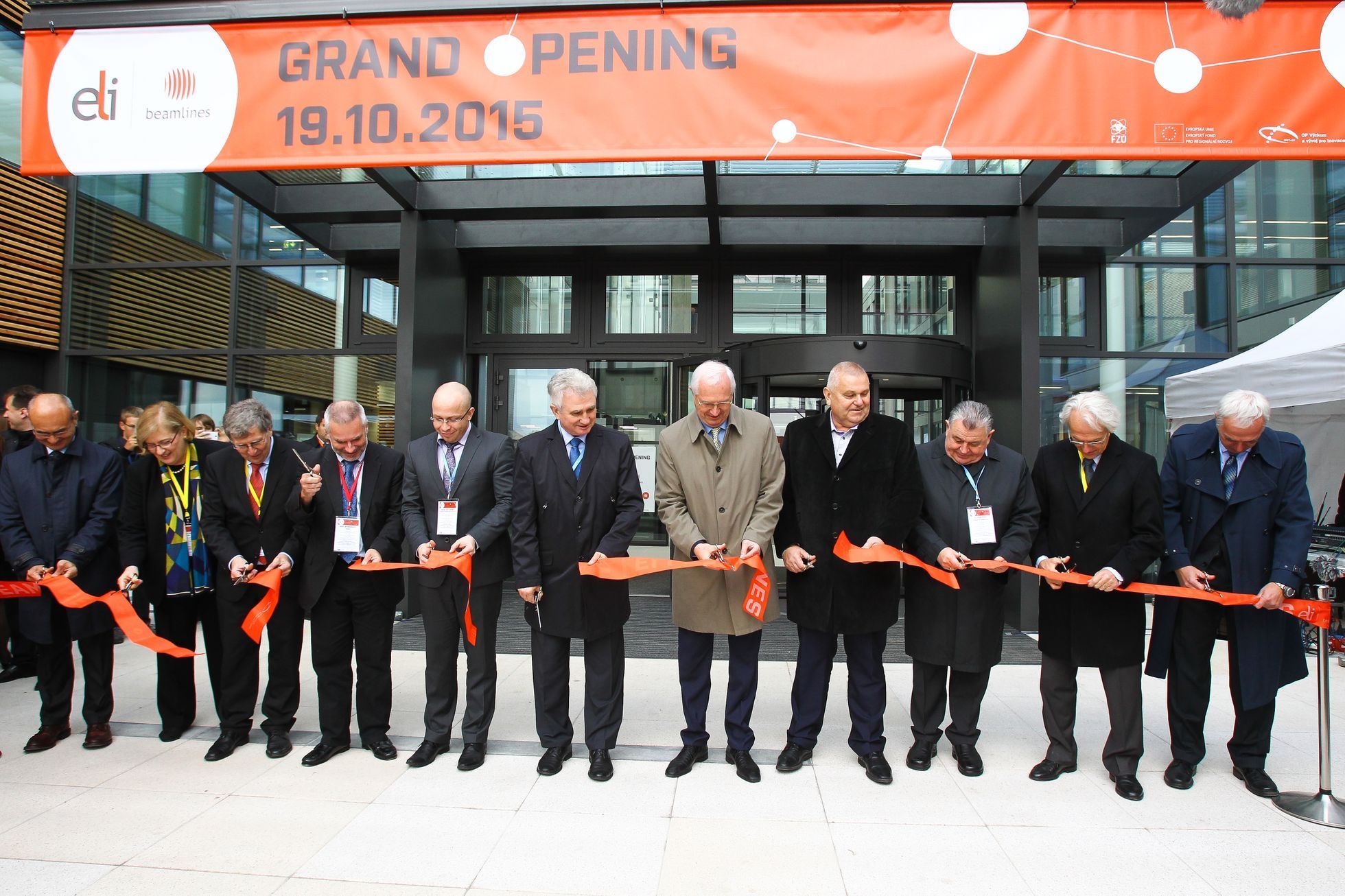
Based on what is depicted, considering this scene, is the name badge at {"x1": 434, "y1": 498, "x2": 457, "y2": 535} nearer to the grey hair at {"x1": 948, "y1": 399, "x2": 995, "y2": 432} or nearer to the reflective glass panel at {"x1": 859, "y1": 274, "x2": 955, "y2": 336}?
the grey hair at {"x1": 948, "y1": 399, "x2": 995, "y2": 432}

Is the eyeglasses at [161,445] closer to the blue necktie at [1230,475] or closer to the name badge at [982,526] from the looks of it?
the name badge at [982,526]

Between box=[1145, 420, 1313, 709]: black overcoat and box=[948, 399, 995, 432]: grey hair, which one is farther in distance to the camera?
box=[948, 399, 995, 432]: grey hair

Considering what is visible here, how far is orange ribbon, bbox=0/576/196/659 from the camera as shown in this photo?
141 inches

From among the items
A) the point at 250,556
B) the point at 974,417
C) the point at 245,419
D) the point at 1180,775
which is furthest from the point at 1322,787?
the point at 245,419

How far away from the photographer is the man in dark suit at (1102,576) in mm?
3330

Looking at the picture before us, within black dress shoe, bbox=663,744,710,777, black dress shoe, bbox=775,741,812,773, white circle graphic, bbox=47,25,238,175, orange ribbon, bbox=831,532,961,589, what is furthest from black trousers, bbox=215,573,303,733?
orange ribbon, bbox=831,532,961,589

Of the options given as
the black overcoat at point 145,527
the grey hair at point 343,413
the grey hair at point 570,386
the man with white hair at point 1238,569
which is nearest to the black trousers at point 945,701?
the man with white hair at point 1238,569

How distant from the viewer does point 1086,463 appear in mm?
3521

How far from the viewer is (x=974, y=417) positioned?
3434 mm

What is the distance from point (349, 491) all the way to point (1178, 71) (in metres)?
4.33

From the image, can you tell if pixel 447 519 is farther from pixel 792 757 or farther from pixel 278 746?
pixel 792 757

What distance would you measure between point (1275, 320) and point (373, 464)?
8.61m

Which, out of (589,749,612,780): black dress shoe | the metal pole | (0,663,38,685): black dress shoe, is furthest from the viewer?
A: (0,663,38,685): black dress shoe

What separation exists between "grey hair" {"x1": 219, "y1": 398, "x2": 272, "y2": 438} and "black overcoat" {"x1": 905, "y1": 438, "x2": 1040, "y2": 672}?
3228 mm
